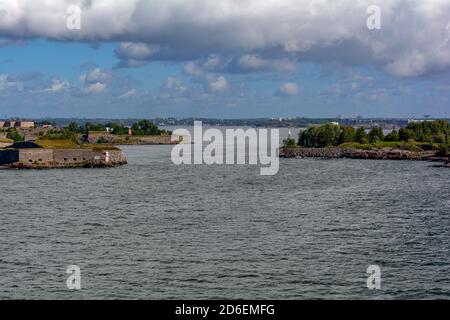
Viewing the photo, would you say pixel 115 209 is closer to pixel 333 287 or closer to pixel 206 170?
pixel 333 287

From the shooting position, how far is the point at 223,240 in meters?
33.3

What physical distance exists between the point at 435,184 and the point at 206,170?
96.4 ft

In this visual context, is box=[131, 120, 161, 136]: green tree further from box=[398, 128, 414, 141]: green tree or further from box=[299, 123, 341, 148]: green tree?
box=[398, 128, 414, 141]: green tree

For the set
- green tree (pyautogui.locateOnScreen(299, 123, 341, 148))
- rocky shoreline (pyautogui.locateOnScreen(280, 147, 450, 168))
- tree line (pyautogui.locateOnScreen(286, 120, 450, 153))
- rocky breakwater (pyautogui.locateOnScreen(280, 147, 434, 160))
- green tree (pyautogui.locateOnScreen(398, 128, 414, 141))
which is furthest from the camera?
green tree (pyautogui.locateOnScreen(299, 123, 341, 148))

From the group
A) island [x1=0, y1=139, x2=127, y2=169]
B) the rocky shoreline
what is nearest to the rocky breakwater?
the rocky shoreline

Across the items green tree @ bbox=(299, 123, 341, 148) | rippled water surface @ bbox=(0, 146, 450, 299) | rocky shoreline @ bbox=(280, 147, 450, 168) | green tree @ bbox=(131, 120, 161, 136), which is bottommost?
rippled water surface @ bbox=(0, 146, 450, 299)

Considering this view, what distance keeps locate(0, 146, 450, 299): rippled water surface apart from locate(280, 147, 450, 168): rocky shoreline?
47.6 meters

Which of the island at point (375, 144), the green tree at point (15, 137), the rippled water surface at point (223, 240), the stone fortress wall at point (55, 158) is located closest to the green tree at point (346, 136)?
the island at point (375, 144)

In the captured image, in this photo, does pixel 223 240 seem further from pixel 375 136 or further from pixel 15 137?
pixel 15 137

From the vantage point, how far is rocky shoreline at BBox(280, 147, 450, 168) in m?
109

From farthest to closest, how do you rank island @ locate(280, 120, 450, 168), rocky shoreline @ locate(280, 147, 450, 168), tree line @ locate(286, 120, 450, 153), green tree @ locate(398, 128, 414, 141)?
1. tree line @ locate(286, 120, 450, 153)
2. green tree @ locate(398, 128, 414, 141)
3. island @ locate(280, 120, 450, 168)
4. rocky shoreline @ locate(280, 147, 450, 168)

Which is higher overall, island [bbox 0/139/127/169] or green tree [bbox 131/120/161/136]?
green tree [bbox 131/120/161/136]

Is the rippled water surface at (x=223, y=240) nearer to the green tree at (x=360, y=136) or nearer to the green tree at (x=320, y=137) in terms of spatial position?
the green tree at (x=320, y=137)
